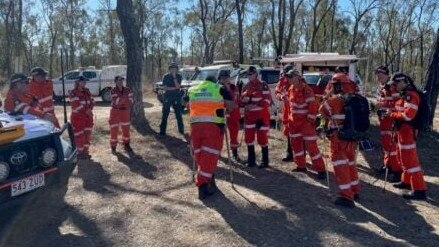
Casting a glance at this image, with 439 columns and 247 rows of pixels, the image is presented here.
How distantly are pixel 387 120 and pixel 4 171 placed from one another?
20.7 feet

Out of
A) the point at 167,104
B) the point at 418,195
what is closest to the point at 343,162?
the point at 418,195

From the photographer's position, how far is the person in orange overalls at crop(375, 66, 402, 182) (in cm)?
776

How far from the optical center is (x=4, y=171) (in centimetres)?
435

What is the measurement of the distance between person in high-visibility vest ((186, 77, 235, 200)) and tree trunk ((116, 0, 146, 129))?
648 cm

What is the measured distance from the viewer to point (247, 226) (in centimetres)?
553

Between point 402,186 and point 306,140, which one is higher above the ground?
point 306,140

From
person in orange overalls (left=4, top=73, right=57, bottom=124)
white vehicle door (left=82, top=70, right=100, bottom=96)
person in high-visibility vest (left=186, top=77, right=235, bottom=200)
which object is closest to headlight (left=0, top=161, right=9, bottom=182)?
person in high-visibility vest (left=186, top=77, right=235, bottom=200)

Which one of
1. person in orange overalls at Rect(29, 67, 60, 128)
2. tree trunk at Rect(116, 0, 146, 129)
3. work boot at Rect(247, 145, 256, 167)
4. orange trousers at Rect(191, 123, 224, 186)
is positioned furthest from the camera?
tree trunk at Rect(116, 0, 146, 129)

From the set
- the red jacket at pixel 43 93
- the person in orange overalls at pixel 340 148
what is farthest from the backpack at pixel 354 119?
the red jacket at pixel 43 93

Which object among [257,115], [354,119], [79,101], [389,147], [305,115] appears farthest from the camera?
[79,101]

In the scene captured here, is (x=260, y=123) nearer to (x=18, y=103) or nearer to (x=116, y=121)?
(x=116, y=121)

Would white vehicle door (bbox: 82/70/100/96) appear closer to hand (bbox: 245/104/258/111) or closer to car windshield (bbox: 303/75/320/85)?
car windshield (bbox: 303/75/320/85)

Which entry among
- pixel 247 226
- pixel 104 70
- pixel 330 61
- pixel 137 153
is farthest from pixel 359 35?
pixel 247 226

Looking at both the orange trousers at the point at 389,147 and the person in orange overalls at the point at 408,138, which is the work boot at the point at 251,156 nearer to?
the orange trousers at the point at 389,147
